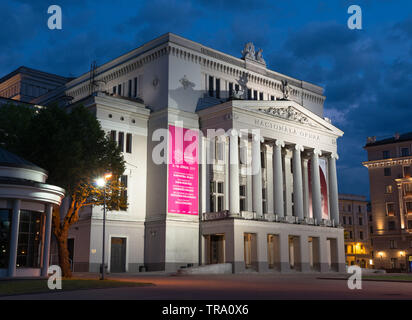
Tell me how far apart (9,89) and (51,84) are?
7476 mm

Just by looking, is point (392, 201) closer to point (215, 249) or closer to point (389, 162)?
point (389, 162)

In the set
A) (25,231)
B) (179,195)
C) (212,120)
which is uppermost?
(212,120)

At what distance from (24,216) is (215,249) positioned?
32.4 meters

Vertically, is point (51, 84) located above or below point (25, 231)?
above

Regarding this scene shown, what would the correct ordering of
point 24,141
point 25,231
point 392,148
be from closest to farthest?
point 25,231 < point 24,141 < point 392,148

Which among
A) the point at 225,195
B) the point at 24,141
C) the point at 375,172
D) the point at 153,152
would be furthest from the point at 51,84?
the point at 375,172

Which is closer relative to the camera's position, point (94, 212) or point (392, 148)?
point (94, 212)

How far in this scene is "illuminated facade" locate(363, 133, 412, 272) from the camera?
102562 millimetres

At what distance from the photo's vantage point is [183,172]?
58.4 meters

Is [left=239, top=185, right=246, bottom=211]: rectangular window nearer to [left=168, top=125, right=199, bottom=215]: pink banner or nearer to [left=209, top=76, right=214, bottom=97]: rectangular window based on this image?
[left=168, top=125, right=199, bottom=215]: pink banner

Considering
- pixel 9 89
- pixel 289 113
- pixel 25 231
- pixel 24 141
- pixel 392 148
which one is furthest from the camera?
pixel 392 148

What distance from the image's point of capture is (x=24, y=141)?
4106cm

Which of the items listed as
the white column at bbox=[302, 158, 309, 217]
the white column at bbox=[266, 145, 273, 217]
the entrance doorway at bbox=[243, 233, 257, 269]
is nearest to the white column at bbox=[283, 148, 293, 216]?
the white column at bbox=[302, 158, 309, 217]

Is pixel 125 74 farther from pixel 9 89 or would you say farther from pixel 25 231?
pixel 25 231
